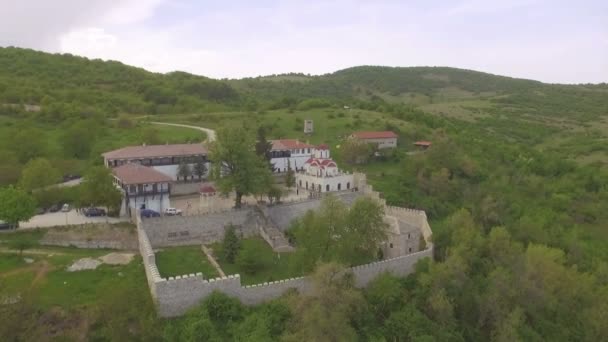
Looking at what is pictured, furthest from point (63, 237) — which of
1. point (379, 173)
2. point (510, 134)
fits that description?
point (510, 134)

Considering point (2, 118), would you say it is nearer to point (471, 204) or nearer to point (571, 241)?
point (471, 204)

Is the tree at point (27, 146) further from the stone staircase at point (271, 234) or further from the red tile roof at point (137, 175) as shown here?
the stone staircase at point (271, 234)

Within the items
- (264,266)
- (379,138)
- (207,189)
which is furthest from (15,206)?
(379,138)

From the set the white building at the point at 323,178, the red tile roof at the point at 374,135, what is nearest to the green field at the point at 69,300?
the white building at the point at 323,178

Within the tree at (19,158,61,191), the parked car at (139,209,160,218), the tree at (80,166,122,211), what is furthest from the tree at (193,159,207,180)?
the tree at (19,158,61,191)

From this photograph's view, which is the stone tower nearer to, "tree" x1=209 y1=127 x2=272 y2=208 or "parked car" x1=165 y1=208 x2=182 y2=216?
"tree" x1=209 y1=127 x2=272 y2=208

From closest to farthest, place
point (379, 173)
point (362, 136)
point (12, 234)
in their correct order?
point (12, 234), point (379, 173), point (362, 136)
